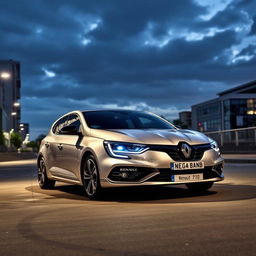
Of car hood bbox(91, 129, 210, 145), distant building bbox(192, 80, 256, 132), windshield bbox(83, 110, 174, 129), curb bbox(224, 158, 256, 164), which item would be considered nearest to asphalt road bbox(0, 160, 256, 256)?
car hood bbox(91, 129, 210, 145)

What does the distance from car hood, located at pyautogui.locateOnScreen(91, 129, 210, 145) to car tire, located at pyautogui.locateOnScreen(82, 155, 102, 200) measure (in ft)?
1.45

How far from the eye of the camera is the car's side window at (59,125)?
10.4m

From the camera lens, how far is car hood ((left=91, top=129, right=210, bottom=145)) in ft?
25.9

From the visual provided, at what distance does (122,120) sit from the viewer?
9.28m

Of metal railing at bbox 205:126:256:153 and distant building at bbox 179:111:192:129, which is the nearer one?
metal railing at bbox 205:126:256:153

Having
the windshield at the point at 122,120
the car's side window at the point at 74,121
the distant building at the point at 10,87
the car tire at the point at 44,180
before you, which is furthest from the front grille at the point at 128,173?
the distant building at the point at 10,87

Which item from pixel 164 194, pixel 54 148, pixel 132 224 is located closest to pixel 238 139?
pixel 54 148

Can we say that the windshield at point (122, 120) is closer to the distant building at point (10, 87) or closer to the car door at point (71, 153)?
the car door at point (71, 153)

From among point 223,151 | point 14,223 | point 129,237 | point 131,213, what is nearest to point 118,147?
point 131,213

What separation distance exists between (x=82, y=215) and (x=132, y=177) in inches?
58.5

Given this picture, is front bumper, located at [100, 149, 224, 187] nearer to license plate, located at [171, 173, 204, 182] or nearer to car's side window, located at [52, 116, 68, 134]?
license plate, located at [171, 173, 204, 182]

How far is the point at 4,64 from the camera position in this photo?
141625mm

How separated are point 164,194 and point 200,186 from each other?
0.69 meters

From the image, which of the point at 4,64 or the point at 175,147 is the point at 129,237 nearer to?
the point at 175,147
